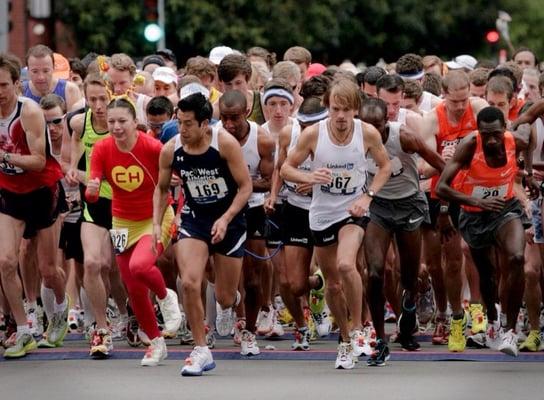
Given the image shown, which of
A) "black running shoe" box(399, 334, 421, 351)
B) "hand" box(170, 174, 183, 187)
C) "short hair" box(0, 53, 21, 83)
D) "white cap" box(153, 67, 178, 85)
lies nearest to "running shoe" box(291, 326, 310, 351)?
"black running shoe" box(399, 334, 421, 351)

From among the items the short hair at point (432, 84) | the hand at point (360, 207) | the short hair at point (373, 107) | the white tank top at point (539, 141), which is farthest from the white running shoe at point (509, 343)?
the short hair at point (432, 84)

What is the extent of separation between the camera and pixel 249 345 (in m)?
16.1

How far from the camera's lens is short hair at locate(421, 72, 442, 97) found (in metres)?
19.7

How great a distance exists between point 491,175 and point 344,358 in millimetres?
1775

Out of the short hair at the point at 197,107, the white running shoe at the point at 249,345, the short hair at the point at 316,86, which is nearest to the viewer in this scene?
the short hair at the point at 197,107

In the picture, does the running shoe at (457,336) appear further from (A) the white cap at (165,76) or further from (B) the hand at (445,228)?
(A) the white cap at (165,76)

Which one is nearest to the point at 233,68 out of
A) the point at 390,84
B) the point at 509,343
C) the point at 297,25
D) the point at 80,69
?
the point at 390,84

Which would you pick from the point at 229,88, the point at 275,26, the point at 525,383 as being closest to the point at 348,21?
the point at 275,26

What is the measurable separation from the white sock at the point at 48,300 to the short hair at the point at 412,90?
11.7 ft

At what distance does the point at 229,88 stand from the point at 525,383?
16.3 ft

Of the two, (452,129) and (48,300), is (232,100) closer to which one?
(452,129)

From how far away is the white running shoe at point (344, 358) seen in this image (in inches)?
→ 591

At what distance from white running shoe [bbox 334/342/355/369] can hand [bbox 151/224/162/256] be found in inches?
60.8

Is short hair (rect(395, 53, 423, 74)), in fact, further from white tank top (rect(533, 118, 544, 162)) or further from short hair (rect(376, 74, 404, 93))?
white tank top (rect(533, 118, 544, 162))
